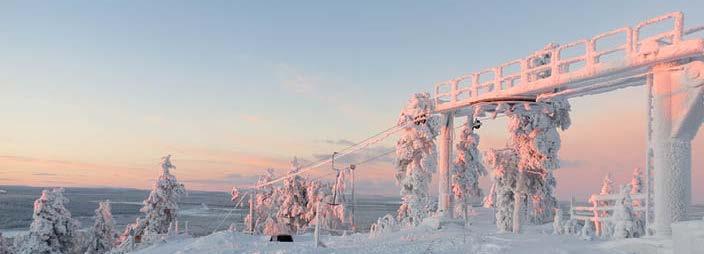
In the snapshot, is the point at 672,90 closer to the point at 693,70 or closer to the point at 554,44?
the point at 693,70

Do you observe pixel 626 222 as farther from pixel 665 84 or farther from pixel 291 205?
pixel 291 205

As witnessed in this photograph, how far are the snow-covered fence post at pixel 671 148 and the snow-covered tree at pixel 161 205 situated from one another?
4052cm

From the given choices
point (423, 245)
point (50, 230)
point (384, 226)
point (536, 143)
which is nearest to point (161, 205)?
point (50, 230)

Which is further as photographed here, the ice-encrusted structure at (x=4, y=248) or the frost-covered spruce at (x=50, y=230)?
the ice-encrusted structure at (x=4, y=248)

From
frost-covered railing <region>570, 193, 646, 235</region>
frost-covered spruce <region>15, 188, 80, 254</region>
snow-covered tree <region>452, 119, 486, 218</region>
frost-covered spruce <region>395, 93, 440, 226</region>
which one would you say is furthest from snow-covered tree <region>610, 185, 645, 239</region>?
frost-covered spruce <region>15, 188, 80, 254</region>

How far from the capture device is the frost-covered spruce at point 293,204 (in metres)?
57.2

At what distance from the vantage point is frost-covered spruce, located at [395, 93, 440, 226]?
32.5m

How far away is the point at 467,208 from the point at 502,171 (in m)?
11.1

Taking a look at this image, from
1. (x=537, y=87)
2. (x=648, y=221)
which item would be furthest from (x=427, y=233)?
(x=648, y=221)

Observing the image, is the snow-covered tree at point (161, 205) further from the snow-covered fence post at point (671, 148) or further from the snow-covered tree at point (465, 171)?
the snow-covered fence post at point (671, 148)

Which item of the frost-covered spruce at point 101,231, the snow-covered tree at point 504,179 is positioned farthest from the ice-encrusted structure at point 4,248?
the snow-covered tree at point 504,179

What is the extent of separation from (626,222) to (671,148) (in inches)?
148

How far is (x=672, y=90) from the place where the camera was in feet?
48.0

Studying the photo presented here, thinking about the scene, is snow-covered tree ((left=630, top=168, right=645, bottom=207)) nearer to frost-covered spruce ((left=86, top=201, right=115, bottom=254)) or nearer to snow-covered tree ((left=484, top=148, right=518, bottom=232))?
snow-covered tree ((left=484, top=148, right=518, bottom=232))
